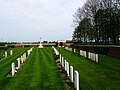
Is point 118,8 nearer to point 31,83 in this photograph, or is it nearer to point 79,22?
point 79,22

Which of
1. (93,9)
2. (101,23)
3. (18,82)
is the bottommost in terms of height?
(18,82)

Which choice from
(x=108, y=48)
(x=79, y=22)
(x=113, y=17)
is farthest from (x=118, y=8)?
(x=79, y=22)

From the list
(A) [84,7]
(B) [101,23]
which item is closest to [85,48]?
(B) [101,23]

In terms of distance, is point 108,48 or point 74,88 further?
point 108,48

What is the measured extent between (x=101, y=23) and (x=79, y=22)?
12008mm

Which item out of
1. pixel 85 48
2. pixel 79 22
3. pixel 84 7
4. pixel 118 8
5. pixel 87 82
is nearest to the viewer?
pixel 87 82

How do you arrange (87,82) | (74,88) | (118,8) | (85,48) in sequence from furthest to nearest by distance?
1. (85,48)
2. (118,8)
3. (87,82)
4. (74,88)

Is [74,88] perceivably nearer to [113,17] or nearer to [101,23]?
[113,17]

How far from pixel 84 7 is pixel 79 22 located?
7.42 meters

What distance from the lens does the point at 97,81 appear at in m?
14.0

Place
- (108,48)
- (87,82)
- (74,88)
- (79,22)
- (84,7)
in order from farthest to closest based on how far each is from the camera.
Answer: (79,22)
(84,7)
(108,48)
(87,82)
(74,88)

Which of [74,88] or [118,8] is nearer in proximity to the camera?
[74,88]

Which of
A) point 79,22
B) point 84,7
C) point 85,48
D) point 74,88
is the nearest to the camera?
point 74,88

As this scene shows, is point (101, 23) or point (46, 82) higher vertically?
point (101, 23)
